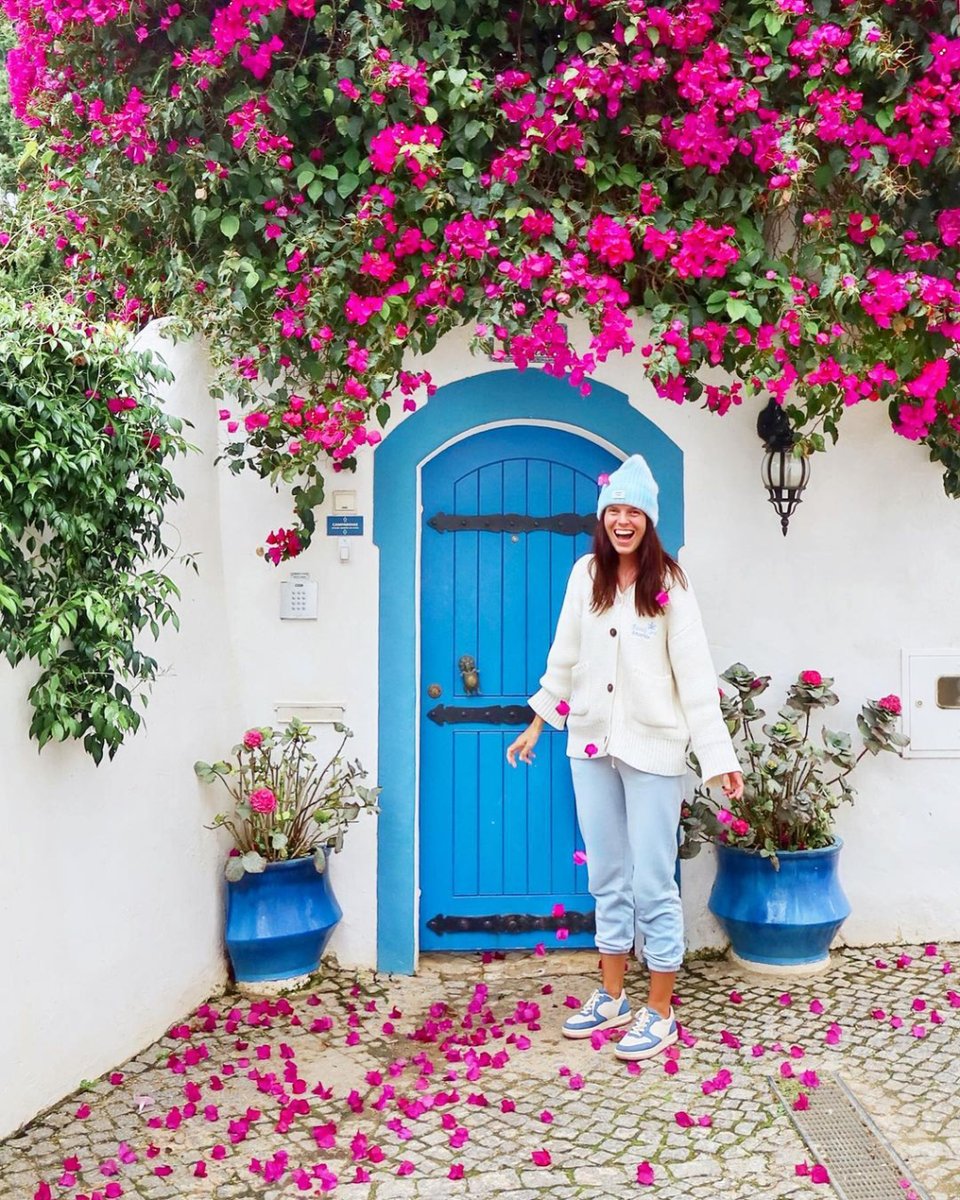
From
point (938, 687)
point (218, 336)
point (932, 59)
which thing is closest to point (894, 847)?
point (938, 687)

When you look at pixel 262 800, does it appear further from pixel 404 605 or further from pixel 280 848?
pixel 404 605

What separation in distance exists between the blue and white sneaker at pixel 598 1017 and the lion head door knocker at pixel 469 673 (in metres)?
1.37

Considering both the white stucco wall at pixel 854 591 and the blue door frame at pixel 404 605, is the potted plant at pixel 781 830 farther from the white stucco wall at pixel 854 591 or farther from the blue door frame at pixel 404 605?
the blue door frame at pixel 404 605

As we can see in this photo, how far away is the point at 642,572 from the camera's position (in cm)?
370

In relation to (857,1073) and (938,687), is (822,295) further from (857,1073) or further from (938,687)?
(857,1073)

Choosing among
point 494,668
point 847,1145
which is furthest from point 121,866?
point 847,1145

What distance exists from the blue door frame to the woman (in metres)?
0.91

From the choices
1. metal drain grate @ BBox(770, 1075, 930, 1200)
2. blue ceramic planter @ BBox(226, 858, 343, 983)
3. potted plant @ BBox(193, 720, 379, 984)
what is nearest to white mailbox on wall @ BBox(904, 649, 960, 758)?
metal drain grate @ BBox(770, 1075, 930, 1200)

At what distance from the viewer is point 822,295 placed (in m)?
4.09

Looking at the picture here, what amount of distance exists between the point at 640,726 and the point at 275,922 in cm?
164

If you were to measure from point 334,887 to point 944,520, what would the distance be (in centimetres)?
301

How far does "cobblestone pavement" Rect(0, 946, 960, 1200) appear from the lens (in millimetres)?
2941

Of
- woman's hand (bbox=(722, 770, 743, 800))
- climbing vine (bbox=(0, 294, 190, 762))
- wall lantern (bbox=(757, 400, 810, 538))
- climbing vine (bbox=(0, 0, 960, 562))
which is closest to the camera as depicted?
climbing vine (bbox=(0, 294, 190, 762))

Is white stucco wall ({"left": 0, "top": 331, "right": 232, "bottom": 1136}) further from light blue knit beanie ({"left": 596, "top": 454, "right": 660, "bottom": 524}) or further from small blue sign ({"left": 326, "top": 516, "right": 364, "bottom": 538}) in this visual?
light blue knit beanie ({"left": 596, "top": 454, "right": 660, "bottom": 524})
